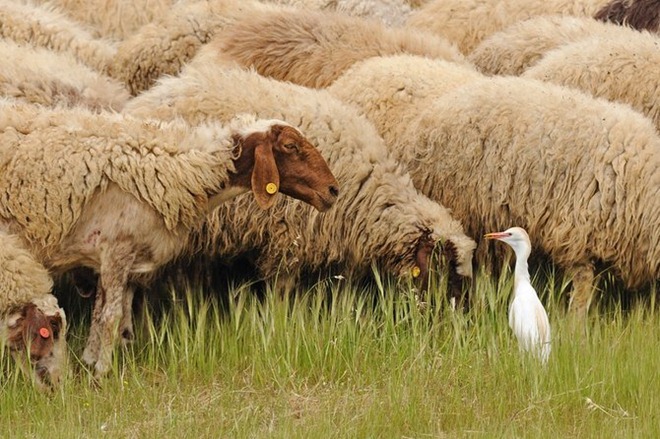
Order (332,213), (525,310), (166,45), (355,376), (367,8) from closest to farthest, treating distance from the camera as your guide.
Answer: (355,376) → (525,310) → (332,213) → (166,45) → (367,8)

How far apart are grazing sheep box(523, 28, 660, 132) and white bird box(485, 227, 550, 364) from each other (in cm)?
174

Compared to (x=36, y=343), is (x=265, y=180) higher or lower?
higher

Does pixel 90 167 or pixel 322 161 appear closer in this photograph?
pixel 90 167

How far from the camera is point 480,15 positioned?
12617 mm

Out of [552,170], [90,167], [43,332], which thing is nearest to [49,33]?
[90,167]

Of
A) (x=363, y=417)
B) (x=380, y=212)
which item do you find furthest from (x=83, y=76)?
(x=363, y=417)

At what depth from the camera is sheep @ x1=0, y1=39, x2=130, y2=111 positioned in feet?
31.8

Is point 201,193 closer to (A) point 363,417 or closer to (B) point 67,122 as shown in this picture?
(B) point 67,122

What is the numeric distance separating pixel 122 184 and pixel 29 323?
90cm

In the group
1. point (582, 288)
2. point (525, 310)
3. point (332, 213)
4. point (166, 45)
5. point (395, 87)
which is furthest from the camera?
point (166, 45)

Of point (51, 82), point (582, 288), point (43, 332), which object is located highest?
point (51, 82)

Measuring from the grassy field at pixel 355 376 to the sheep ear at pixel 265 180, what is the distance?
25.7 inches

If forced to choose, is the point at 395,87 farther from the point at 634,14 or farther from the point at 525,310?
the point at 634,14

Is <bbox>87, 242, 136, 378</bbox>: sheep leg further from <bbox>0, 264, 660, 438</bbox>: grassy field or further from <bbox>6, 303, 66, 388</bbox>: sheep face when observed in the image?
<bbox>6, 303, 66, 388</bbox>: sheep face
